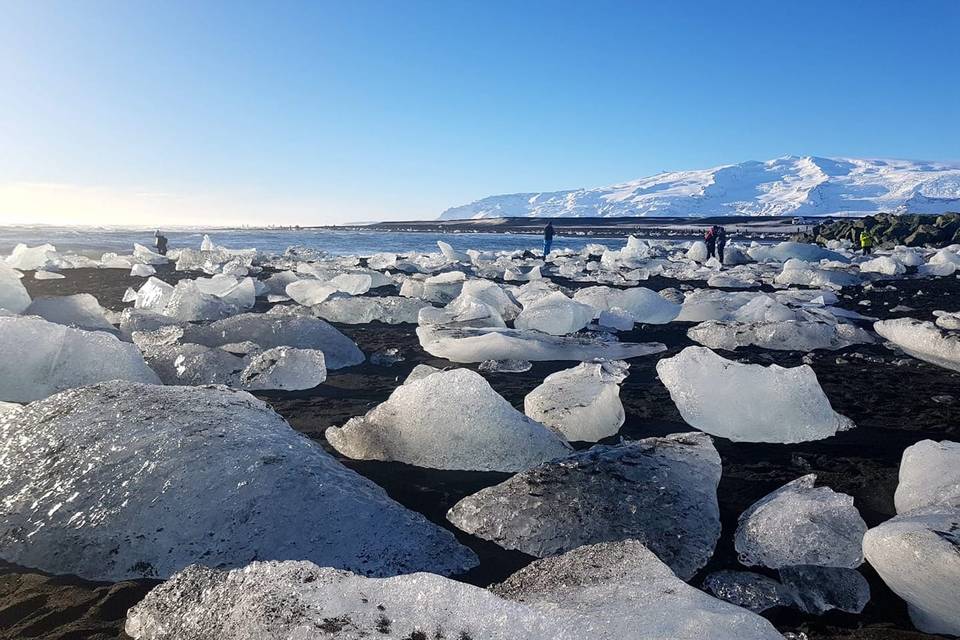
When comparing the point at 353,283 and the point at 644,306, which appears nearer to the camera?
the point at 644,306

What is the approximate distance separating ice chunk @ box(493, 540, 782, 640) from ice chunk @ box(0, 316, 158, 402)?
2.24m

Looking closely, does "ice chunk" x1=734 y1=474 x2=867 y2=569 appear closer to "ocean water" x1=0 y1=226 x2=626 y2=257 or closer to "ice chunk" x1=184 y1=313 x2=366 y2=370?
"ice chunk" x1=184 y1=313 x2=366 y2=370

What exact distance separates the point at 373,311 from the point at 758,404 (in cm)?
354

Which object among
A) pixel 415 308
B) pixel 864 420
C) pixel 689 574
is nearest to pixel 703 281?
pixel 415 308

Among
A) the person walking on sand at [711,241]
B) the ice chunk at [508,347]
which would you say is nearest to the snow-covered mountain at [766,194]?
the person walking on sand at [711,241]

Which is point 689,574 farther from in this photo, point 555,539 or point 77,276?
point 77,276

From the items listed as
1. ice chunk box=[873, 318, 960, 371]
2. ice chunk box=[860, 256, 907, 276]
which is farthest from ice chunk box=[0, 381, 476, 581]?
ice chunk box=[860, 256, 907, 276]

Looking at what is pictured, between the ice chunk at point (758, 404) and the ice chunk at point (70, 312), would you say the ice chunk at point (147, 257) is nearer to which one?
the ice chunk at point (70, 312)

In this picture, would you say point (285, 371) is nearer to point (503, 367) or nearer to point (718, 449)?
point (503, 367)

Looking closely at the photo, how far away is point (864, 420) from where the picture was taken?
2658 mm

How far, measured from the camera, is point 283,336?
3.74 metres

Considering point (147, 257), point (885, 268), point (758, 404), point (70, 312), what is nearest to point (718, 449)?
point (758, 404)

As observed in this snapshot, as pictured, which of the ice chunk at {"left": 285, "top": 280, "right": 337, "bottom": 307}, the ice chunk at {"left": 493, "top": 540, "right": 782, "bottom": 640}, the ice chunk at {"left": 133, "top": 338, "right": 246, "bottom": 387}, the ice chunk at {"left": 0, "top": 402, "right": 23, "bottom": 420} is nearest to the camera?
the ice chunk at {"left": 493, "top": 540, "right": 782, "bottom": 640}

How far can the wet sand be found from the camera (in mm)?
1314
